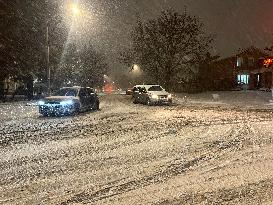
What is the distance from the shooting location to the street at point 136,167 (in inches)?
247

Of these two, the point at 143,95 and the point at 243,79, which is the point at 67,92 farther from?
the point at 243,79

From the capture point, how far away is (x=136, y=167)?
833cm

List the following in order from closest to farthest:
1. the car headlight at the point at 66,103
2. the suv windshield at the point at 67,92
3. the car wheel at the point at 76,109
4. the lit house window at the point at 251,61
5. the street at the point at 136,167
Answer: the street at the point at 136,167 < the car headlight at the point at 66,103 < the car wheel at the point at 76,109 < the suv windshield at the point at 67,92 < the lit house window at the point at 251,61

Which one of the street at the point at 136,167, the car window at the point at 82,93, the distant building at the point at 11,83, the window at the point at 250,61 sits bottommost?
the street at the point at 136,167

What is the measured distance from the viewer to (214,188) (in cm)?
666

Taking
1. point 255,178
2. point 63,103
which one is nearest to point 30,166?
point 255,178

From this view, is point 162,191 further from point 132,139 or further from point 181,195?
point 132,139

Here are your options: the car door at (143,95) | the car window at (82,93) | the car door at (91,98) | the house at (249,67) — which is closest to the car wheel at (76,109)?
the car window at (82,93)

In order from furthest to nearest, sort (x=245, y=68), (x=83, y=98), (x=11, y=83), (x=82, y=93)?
(x=245, y=68) → (x=11, y=83) → (x=82, y=93) → (x=83, y=98)

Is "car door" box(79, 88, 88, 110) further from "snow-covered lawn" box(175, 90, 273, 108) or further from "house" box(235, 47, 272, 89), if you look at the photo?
"house" box(235, 47, 272, 89)

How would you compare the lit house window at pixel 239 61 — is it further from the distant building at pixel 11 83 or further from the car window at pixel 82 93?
the car window at pixel 82 93

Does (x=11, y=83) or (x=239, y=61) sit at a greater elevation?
(x=239, y=61)

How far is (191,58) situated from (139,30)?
802 centimetres

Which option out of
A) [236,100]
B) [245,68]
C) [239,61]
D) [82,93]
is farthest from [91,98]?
[239,61]
